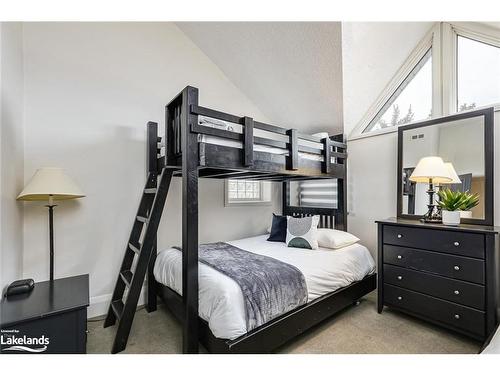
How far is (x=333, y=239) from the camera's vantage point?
8.28ft

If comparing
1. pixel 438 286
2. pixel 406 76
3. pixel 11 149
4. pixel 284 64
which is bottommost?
pixel 438 286

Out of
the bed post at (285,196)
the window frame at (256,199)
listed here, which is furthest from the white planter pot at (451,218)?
the window frame at (256,199)

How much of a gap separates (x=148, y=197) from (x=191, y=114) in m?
1.14

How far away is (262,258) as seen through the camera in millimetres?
2127

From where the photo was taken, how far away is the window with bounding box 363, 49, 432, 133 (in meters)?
2.53

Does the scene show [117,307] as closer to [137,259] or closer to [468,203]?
[137,259]

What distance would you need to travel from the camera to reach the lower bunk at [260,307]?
148 cm

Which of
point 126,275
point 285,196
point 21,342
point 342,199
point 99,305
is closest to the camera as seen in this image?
point 21,342

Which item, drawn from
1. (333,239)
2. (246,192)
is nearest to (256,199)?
(246,192)

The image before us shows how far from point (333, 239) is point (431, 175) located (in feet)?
3.42

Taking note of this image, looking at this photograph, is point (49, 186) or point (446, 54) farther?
point (446, 54)
